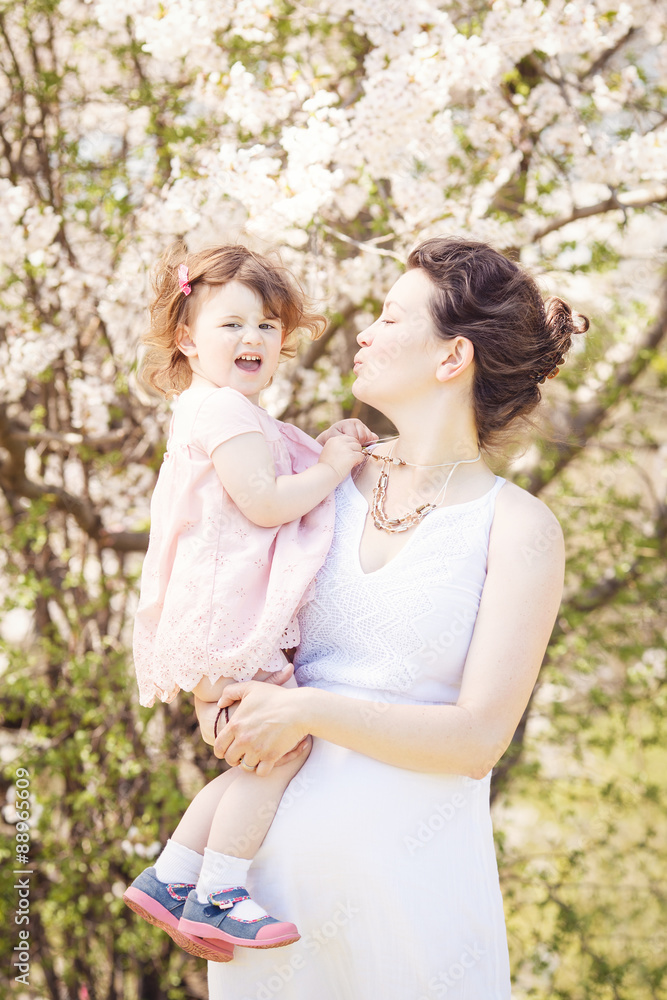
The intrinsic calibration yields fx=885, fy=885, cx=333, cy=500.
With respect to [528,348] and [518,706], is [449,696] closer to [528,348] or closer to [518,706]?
[518,706]

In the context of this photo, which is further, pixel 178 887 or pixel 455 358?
pixel 455 358

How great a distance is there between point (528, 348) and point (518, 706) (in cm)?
68

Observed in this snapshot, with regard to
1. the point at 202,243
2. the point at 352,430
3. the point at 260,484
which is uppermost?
the point at 202,243

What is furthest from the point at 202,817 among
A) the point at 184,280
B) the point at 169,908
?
the point at 184,280

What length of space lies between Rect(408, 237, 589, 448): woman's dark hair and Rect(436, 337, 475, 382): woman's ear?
17 mm

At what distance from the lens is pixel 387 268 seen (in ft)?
8.92

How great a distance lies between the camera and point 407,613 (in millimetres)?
1528

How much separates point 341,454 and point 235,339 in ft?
0.94

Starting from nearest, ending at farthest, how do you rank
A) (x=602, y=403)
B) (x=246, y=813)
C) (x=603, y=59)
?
(x=246, y=813) < (x=603, y=59) < (x=602, y=403)

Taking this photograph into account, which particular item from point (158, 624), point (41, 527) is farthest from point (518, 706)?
point (41, 527)

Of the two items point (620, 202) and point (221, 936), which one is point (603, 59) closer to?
point (620, 202)

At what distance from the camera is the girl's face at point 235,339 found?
1610 millimetres

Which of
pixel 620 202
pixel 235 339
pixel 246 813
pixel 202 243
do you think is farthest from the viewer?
pixel 620 202

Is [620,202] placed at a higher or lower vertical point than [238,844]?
higher
